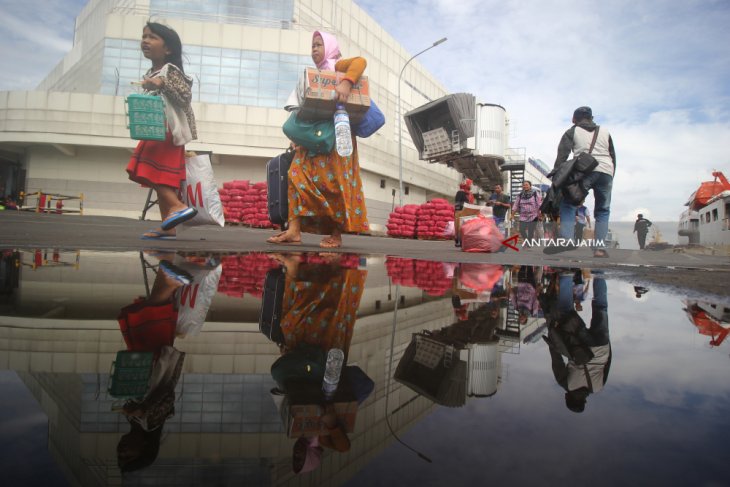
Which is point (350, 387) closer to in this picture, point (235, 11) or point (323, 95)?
point (323, 95)

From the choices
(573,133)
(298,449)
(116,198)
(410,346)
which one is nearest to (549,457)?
(298,449)

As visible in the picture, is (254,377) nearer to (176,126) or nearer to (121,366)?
(121,366)

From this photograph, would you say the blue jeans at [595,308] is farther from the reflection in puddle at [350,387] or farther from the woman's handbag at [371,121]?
the woman's handbag at [371,121]

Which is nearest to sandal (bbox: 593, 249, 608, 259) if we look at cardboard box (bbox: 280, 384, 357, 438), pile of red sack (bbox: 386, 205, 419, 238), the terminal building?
cardboard box (bbox: 280, 384, 357, 438)

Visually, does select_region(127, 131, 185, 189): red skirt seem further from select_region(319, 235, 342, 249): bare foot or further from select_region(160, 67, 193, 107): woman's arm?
select_region(319, 235, 342, 249): bare foot

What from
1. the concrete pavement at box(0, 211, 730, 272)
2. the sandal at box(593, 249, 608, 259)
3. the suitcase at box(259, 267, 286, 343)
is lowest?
the suitcase at box(259, 267, 286, 343)

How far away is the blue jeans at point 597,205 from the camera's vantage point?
5.76 meters

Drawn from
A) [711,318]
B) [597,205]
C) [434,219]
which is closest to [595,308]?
[711,318]

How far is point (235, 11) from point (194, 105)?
6.50 meters

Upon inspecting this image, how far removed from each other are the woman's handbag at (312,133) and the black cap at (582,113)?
348cm

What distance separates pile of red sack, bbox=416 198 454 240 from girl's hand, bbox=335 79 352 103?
14262 mm

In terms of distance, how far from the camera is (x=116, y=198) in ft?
65.7

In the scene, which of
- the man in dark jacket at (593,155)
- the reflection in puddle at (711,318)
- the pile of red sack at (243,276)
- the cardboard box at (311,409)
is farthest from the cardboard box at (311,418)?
the man in dark jacket at (593,155)

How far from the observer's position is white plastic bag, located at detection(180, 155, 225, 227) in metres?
4.40
